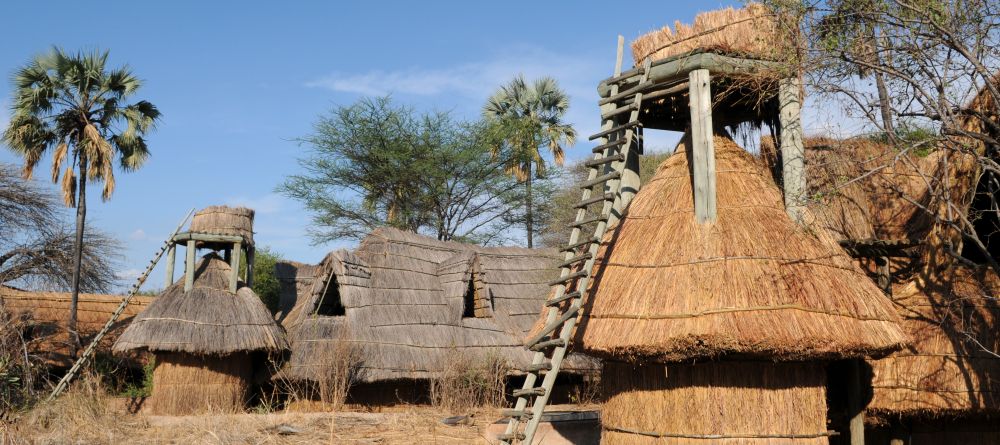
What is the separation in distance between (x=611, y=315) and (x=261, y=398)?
34.4 ft

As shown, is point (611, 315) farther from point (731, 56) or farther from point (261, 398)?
point (261, 398)

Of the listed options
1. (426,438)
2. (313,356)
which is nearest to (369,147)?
(313,356)

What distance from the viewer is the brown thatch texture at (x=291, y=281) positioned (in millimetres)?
19797

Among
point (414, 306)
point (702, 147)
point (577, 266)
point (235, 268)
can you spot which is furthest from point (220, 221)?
point (702, 147)

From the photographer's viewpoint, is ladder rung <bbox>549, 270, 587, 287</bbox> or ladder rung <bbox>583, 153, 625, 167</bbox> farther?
ladder rung <bbox>583, 153, 625, 167</bbox>

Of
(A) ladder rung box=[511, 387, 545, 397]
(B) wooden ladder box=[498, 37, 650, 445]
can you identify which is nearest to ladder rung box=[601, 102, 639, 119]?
(B) wooden ladder box=[498, 37, 650, 445]

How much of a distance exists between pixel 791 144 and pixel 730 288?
199 cm

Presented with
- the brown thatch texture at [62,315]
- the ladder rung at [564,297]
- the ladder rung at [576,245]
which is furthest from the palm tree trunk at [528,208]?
the ladder rung at [564,297]

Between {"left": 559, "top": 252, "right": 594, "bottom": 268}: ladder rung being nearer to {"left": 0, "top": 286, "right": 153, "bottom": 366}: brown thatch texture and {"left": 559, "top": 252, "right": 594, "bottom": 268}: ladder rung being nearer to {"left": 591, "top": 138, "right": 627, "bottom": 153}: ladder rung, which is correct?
{"left": 591, "top": 138, "right": 627, "bottom": 153}: ladder rung

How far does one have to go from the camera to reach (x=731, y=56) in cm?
873

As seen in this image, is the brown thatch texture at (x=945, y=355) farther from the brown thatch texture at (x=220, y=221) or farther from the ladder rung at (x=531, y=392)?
the brown thatch texture at (x=220, y=221)

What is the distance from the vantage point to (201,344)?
48.6ft

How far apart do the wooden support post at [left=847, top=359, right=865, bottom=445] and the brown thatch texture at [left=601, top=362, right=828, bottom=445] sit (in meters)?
1.33

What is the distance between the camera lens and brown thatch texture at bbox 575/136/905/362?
7.23 metres
